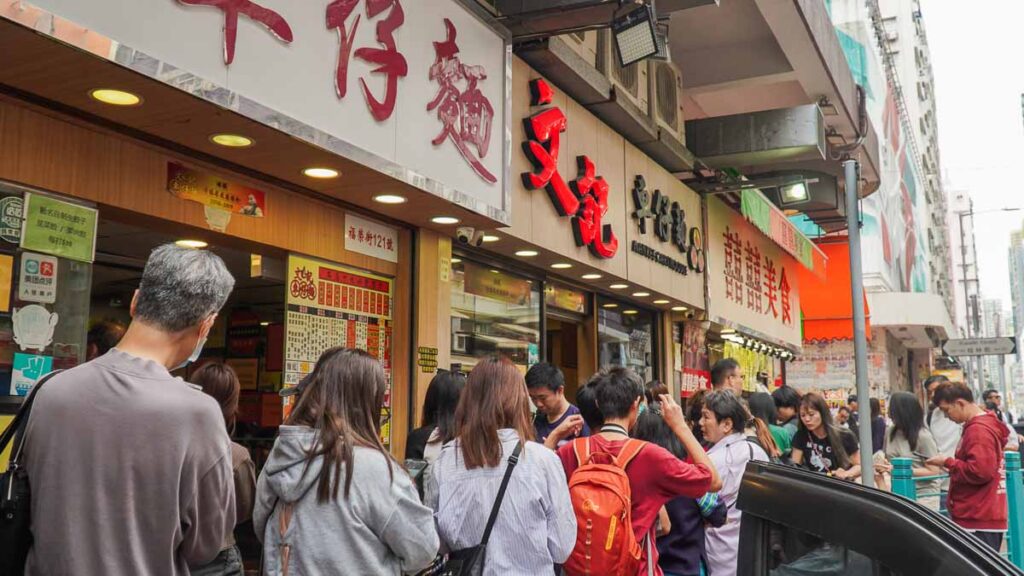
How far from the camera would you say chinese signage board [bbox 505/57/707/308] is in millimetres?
7492

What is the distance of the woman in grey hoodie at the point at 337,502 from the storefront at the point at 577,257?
437 centimetres

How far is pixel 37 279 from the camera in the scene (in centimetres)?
423

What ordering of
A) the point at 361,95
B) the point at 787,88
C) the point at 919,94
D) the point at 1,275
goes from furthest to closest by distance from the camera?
the point at 919,94 < the point at 787,88 < the point at 361,95 < the point at 1,275

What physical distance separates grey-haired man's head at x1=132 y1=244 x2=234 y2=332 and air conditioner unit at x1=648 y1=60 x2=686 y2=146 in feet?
28.6

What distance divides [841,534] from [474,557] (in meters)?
1.88

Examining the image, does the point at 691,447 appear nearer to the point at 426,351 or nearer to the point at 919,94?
the point at 426,351

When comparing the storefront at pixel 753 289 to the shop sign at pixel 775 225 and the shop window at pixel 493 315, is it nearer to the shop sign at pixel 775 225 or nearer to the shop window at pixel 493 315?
the shop sign at pixel 775 225

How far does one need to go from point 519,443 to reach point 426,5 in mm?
3587

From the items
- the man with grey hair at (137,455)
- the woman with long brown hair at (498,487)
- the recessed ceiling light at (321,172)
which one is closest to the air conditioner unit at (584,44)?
the recessed ceiling light at (321,172)

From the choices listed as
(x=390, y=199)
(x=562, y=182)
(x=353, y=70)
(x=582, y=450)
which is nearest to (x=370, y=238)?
(x=390, y=199)

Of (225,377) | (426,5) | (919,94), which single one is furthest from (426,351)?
(919,94)

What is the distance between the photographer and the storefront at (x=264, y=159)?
401 centimetres

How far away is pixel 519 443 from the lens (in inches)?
133

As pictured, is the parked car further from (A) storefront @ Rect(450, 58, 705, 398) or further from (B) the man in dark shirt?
(A) storefront @ Rect(450, 58, 705, 398)
